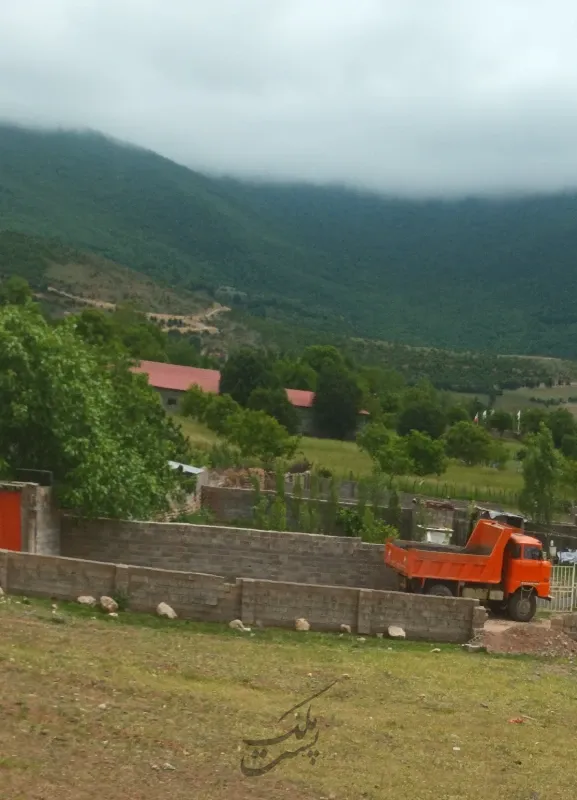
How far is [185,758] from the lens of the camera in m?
10.5

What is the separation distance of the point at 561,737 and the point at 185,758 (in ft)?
16.9

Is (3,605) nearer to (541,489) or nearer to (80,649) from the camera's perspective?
(80,649)

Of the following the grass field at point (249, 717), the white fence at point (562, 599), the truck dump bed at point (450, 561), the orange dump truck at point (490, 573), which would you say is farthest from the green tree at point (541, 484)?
the grass field at point (249, 717)

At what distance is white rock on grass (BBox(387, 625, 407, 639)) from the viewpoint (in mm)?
19266

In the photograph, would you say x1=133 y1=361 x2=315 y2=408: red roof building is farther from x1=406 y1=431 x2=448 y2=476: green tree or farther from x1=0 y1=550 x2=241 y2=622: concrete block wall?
x1=0 y1=550 x2=241 y2=622: concrete block wall

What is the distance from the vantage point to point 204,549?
76.5 ft

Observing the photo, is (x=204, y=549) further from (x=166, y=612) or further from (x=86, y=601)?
(x=86, y=601)

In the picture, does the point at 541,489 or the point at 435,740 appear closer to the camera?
the point at 435,740

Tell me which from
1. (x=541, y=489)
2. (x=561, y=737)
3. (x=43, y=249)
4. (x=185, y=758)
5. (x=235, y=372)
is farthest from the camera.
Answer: (x=43, y=249)

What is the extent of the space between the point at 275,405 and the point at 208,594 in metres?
56.5

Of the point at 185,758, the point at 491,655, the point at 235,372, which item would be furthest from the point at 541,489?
the point at 235,372

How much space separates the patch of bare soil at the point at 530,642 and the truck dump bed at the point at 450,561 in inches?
121

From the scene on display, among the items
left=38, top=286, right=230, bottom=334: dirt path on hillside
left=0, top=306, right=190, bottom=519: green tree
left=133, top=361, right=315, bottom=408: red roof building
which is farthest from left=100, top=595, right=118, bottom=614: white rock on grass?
left=38, top=286, right=230, bottom=334: dirt path on hillside

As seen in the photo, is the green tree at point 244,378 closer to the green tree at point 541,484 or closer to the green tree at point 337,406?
the green tree at point 337,406
